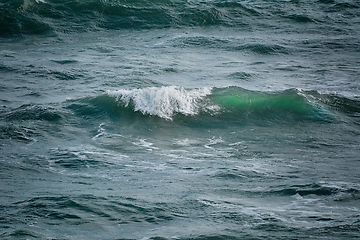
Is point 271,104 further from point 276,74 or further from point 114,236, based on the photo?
point 114,236

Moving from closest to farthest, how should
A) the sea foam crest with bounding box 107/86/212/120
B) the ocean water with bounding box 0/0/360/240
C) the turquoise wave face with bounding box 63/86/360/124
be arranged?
the ocean water with bounding box 0/0/360/240 → the turquoise wave face with bounding box 63/86/360/124 → the sea foam crest with bounding box 107/86/212/120

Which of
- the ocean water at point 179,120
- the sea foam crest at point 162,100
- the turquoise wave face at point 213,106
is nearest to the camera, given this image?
the ocean water at point 179,120

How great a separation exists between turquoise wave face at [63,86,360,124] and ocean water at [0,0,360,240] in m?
0.06

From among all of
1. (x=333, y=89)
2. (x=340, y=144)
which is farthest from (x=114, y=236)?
(x=333, y=89)

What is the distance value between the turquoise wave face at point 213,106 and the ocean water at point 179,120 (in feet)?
0.18

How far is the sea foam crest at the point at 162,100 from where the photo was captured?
16.4 m

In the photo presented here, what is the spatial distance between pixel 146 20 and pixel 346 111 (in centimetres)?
1349

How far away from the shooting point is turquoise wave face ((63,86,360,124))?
636 inches

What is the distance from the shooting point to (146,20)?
90.6 feet

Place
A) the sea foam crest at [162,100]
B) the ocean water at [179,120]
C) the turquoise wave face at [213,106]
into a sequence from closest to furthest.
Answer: the ocean water at [179,120] → the turquoise wave face at [213,106] → the sea foam crest at [162,100]

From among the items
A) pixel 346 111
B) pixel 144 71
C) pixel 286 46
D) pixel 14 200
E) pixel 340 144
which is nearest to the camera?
pixel 14 200

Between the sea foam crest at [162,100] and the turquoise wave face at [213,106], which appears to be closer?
the turquoise wave face at [213,106]

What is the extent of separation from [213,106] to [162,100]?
58.4 inches

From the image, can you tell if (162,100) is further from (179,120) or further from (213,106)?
(213,106)
